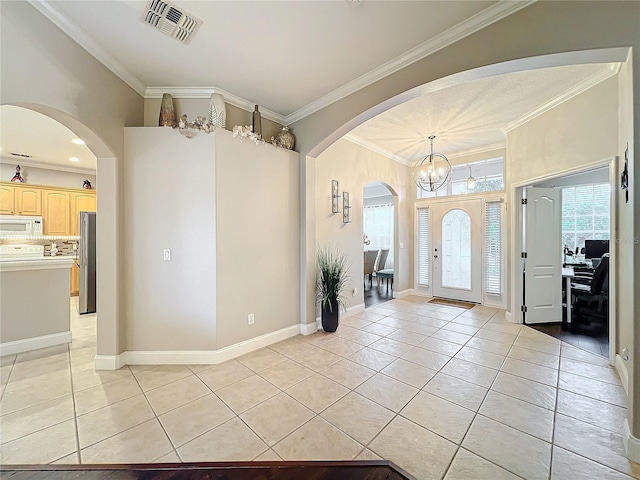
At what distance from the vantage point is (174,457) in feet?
5.25

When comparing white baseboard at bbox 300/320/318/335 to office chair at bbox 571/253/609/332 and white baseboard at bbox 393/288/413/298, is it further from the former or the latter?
office chair at bbox 571/253/609/332

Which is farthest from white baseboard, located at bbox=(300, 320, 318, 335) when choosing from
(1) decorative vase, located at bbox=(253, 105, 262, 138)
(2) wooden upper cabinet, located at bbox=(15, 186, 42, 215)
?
(2) wooden upper cabinet, located at bbox=(15, 186, 42, 215)

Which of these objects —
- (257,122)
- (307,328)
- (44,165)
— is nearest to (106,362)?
(307,328)

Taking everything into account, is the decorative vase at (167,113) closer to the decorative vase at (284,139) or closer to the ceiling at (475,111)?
the decorative vase at (284,139)

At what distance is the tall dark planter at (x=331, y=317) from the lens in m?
3.76

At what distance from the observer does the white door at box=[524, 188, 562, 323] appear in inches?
161

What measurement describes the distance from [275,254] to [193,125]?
170cm

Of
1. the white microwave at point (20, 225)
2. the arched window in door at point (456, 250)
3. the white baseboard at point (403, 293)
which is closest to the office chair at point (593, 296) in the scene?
the arched window in door at point (456, 250)

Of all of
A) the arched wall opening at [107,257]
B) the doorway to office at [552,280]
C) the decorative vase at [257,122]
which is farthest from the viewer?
the doorway to office at [552,280]

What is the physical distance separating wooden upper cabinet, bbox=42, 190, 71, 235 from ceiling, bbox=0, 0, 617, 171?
1.79 meters

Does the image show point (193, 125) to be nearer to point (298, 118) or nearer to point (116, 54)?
point (116, 54)

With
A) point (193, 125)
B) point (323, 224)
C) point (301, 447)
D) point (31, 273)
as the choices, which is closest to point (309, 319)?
point (323, 224)

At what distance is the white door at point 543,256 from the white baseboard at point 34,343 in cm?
642

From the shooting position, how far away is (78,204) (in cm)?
592
